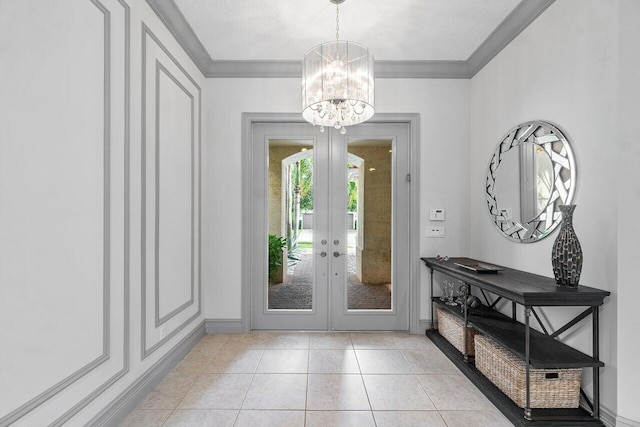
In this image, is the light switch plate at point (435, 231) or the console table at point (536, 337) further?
the light switch plate at point (435, 231)

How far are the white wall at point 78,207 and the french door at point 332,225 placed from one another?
1.16 meters

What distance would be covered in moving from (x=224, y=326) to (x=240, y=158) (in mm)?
1790

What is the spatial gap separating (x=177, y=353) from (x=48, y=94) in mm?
2174

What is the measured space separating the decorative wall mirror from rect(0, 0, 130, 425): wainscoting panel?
280 centimetres

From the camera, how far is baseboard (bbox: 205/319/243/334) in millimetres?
3502

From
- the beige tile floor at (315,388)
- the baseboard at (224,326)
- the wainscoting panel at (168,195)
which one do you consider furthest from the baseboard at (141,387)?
→ the baseboard at (224,326)

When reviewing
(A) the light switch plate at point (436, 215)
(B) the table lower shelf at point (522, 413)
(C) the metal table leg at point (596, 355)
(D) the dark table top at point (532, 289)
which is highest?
(A) the light switch plate at point (436, 215)

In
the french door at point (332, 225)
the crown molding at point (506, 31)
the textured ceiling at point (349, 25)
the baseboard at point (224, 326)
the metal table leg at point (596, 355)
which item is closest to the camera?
the metal table leg at point (596, 355)

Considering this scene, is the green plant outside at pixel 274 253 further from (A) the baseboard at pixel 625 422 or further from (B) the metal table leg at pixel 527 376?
(A) the baseboard at pixel 625 422

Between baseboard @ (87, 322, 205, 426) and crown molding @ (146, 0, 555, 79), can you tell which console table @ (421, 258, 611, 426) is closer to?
crown molding @ (146, 0, 555, 79)

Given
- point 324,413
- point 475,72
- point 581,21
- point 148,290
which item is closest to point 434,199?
point 475,72

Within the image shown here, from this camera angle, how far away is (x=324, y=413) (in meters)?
2.12

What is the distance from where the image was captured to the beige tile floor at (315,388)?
2.07 meters

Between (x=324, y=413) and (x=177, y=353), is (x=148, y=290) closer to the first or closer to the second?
(x=177, y=353)
